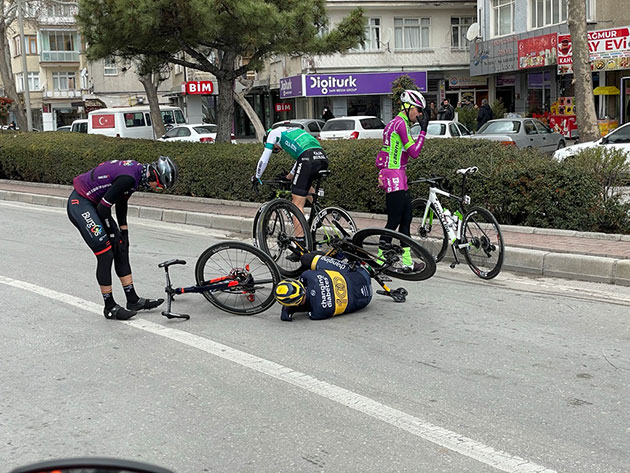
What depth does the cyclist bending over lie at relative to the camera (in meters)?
9.07

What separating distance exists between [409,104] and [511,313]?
7.81 ft

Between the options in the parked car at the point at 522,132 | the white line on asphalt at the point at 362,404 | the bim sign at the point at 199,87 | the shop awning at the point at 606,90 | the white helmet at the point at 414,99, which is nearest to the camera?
the white line on asphalt at the point at 362,404

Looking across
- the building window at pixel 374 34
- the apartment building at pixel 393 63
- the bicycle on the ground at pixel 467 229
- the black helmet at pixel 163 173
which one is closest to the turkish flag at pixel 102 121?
the apartment building at pixel 393 63

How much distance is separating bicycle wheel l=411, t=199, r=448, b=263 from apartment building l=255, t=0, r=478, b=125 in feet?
99.7

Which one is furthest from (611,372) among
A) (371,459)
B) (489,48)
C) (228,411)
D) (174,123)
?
(489,48)

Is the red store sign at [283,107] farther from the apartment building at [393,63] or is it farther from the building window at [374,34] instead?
the building window at [374,34]

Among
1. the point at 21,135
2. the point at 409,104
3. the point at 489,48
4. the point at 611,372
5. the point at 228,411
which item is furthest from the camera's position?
the point at 489,48

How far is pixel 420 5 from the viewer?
4028 centimetres

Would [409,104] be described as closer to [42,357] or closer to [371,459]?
[42,357]

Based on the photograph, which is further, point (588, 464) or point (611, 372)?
point (611, 372)

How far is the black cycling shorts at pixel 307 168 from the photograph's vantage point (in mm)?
9055

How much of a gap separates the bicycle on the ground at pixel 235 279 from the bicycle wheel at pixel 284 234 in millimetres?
1163

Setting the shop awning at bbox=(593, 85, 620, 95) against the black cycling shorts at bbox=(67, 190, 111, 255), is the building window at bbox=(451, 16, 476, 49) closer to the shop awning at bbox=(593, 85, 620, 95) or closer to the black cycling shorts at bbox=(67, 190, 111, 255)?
the shop awning at bbox=(593, 85, 620, 95)

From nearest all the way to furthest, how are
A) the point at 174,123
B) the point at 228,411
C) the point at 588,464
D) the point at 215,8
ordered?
the point at 588,464 < the point at 228,411 < the point at 215,8 < the point at 174,123
